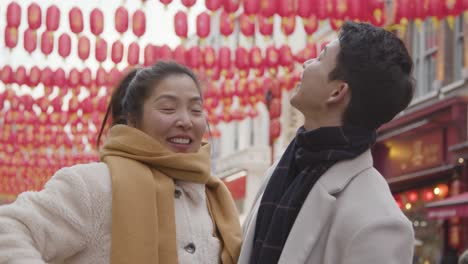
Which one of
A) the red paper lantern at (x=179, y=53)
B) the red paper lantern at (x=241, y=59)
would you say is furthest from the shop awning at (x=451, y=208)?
the red paper lantern at (x=179, y=53)

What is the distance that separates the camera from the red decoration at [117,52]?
16.1m

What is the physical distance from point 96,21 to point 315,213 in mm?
11941

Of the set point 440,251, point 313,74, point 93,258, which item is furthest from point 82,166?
point 440,251

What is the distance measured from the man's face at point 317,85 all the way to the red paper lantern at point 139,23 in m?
11.9

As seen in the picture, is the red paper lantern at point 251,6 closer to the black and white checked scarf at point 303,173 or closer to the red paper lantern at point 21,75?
the red paper lantern at point 21,75

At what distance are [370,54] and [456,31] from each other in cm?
1402

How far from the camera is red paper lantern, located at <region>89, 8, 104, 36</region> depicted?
587 inches

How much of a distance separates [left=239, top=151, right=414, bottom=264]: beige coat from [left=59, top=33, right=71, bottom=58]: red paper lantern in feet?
43.3

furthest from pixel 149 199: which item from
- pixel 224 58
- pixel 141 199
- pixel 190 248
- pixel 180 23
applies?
pixel 224 58

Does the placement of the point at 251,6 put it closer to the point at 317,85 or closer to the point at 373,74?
the point at 317,85

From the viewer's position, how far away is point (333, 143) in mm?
3482

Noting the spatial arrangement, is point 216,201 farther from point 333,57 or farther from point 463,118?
point 463,118

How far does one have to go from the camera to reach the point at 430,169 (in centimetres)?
1720

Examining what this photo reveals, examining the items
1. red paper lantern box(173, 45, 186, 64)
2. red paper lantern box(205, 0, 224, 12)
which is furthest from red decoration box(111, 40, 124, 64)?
red paper lantern box(205, 0, 224, 12)
